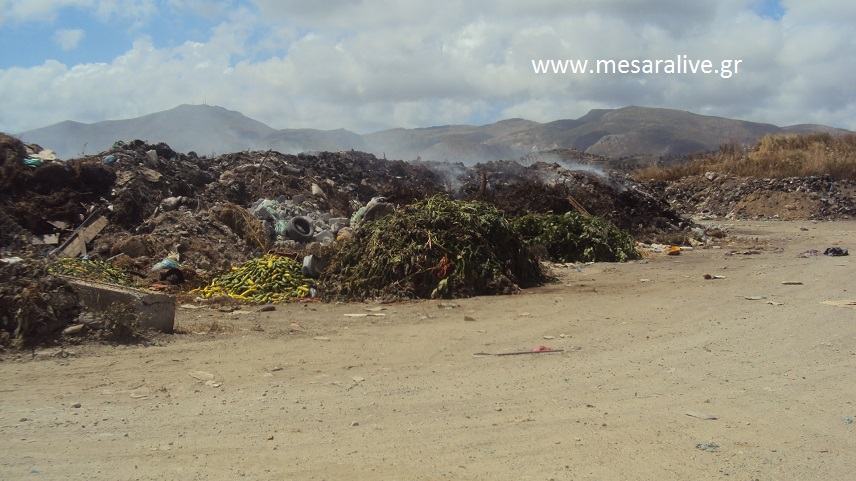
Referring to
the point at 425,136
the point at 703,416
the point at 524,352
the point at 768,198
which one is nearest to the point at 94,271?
the point at 524,352

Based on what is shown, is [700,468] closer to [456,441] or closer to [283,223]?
[456,441]

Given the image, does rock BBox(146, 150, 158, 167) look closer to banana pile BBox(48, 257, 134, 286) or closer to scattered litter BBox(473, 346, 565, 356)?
banana pile BBox(48, 257, 134, 286)

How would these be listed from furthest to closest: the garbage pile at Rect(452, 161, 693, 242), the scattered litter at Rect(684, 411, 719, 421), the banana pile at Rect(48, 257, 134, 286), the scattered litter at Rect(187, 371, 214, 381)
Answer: the garbage pile at Rect(452, 161, 693, 242)
the banana pile at Rect(48, 257, 134, 286)
the scattered litter at Rect(187, 371, 214, 381)
the scattered litter at Rect(684, 411, 719, 421)

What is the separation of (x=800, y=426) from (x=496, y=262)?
5.42 meters

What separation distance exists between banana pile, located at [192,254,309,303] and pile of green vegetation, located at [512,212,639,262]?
4.53 m

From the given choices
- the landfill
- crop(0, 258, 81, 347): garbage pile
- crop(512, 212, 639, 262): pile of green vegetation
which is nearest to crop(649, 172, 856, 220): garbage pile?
the landfill

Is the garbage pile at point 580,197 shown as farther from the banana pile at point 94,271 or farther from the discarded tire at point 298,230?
the banana pile at point 94,271

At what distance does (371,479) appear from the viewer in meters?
3.40

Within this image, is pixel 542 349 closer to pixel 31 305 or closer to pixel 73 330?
pixel 73 330

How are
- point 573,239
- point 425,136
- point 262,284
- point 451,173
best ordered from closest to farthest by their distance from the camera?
point 262,284
point 573,239
point 451,173
point 425,136

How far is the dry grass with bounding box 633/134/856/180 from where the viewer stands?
2797cm

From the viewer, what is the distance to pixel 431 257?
9.15 m

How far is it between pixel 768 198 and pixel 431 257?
20996 millimetres

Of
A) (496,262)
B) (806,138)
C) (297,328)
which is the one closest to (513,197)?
(496,262)
